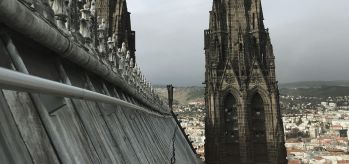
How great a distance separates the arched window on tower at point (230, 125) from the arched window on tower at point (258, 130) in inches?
46.4

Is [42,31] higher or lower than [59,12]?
→ lower

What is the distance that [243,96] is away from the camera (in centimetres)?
3697

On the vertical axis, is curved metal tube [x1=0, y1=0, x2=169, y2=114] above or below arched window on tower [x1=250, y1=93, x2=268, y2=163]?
above

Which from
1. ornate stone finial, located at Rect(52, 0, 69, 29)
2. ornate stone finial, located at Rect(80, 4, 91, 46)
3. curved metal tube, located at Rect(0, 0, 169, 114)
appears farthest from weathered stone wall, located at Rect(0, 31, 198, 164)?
ornate stone finial, located at Rect(80, 4, 91, 46)

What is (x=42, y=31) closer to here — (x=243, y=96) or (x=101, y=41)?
(x=101, y=41)

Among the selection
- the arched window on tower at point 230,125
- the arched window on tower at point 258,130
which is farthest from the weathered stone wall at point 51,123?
the arched window on tower at point 258,130

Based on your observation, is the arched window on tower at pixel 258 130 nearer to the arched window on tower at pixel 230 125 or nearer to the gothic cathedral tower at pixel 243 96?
the gothic cathedral tower at pixel 243 96

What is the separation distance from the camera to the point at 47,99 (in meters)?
3.34

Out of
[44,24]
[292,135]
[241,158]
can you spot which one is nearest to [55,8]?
[44,24]

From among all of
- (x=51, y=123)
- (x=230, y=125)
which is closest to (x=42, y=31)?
(x=51, y=123)

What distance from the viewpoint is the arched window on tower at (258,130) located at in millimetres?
37250

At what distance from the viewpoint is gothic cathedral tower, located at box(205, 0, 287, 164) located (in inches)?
1457

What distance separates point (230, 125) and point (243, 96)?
7.95 ft

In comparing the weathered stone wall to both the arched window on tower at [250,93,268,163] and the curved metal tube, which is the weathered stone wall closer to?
the curved metal tube
